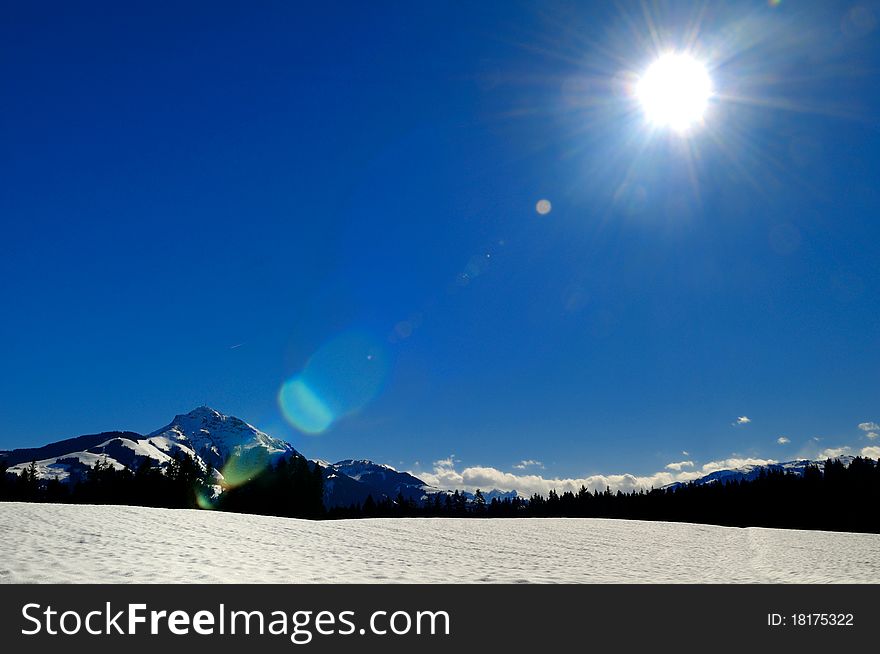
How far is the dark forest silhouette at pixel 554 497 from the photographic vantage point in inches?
2874

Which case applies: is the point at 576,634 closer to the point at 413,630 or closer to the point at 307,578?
the point at 413,630

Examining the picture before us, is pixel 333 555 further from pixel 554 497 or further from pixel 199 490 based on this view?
pixel 554 497

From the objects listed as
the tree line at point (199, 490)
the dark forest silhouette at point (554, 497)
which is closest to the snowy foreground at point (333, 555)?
the tree line at point (199, 490)

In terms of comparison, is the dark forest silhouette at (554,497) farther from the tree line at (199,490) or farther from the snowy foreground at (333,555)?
the snowy foreground at (333,555)

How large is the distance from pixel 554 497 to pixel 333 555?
173 metres

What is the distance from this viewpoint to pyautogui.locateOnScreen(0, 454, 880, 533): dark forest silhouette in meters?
73.0

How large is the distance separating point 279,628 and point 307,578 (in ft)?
12.5

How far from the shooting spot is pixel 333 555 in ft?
61.1

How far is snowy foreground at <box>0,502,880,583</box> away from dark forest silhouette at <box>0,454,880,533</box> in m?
49.2

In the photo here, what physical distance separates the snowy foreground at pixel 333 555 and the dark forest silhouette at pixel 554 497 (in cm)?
4915

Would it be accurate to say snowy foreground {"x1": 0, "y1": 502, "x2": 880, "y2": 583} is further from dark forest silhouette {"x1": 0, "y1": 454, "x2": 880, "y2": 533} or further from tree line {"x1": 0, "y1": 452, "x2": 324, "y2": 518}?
dark forest silhouette {"x1": 0, "y1": 454, "x2": 880, "y2": 533}

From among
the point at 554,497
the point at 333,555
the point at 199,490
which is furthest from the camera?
the point at 554,497

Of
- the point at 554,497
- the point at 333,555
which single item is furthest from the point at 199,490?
the point at 554,497

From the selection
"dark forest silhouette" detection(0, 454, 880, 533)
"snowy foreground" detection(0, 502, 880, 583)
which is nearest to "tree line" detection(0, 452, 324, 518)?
"dark forest silhouette" detection(0, 454, 880, 533)
